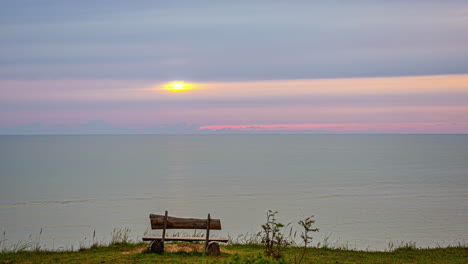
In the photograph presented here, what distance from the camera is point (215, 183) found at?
Result: 5547 centimetres

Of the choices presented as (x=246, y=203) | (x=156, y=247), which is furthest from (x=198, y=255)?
(x=246, y=203)

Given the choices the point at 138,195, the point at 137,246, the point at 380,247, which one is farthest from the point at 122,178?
the point at 137,246

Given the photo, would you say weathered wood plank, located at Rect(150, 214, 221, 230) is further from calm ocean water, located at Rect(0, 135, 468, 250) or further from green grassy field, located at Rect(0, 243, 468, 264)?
calm ocean water, located at Rect(0, 135, 468, 250)

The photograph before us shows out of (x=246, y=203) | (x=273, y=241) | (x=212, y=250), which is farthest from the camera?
(x=246, y=203)

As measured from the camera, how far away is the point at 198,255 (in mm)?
13625

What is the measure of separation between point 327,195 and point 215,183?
1540 cm

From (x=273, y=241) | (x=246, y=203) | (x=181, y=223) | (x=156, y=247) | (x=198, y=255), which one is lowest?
(x=198, y=255)

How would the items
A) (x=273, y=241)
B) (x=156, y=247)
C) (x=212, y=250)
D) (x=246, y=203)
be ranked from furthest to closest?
(x=246, y=203) → (x=156, y=247) → (x=212, y=250) → (x=273, y=241)

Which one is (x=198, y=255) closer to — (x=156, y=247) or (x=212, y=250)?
(x=212, y=250)

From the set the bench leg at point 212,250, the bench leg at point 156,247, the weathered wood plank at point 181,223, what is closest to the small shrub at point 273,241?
the bench leg at point 212,250

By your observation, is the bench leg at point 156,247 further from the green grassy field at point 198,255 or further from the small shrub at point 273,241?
the small shrub at point 273,241

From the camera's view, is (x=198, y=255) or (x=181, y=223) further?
(x=181, y=223)

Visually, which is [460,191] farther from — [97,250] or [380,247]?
[97,250]

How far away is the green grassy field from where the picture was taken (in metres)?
13.0
